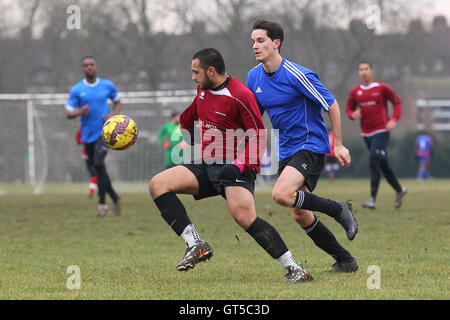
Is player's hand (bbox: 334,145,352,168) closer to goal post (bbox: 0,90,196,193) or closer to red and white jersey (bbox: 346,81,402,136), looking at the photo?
red and white jersey (bbox: 346,81,402,136)

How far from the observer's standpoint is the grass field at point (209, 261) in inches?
207

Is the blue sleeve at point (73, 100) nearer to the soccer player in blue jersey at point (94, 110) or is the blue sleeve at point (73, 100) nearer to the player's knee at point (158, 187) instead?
the soccer player in blue jersey at point (94, 110)

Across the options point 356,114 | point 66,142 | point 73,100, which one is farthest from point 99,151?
point 66,142

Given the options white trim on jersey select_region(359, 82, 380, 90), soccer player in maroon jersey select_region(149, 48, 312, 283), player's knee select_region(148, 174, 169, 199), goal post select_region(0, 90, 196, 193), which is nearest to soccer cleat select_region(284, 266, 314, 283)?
soccer player in maroon jersey select_region(149, 48, 312, 283)

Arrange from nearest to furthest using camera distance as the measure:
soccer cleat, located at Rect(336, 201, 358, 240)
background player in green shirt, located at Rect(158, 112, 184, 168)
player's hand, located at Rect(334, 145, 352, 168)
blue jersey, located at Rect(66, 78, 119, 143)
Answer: player's hand, located at Rect(334, 145, 352, 168) < soccer cleat, located at Rect(336, 201, 358, 240) < blue jersey, located at Rect(66, 78, 119, 143) < background player in green shirt, located at Rect(158, 112, 184, 168)

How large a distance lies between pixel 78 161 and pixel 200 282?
22092 millimetres

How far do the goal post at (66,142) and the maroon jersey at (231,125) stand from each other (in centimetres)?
1440

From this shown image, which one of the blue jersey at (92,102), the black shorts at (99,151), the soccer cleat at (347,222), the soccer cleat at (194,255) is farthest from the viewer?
the blue jersey at (92,102)

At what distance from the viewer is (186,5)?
1442 inches

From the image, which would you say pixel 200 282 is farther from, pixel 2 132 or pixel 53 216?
pixel 2 132

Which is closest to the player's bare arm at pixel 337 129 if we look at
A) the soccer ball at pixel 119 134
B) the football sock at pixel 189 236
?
the football sock at pixel 189 236

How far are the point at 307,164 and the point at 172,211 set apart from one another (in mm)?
1175

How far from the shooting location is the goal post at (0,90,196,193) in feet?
76.5
